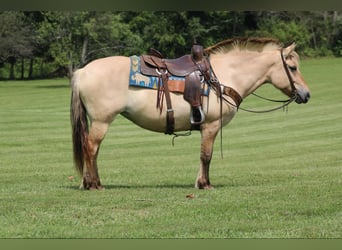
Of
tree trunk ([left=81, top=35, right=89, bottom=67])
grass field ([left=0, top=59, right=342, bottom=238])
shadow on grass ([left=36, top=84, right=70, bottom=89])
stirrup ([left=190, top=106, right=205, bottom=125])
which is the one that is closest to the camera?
grass field ([left=0, top=59, right=342, bottom=238])

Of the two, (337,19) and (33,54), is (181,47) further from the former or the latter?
(33,54)

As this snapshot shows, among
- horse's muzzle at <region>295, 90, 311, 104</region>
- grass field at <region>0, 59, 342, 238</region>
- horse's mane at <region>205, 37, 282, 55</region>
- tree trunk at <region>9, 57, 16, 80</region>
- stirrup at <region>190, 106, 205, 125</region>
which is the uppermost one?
horse's mane at <region>205, 37, 282, 55</region>

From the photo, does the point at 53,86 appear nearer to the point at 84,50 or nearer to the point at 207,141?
the point at 84,50

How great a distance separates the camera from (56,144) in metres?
16.4

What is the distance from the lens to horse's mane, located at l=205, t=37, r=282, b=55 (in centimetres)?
834

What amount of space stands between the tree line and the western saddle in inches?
829

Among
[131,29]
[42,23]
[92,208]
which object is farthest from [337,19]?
[92,208]

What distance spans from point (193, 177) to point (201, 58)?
7.53 feet

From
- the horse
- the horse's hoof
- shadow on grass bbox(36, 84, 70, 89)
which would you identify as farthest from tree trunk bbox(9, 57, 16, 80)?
the horse's hoof

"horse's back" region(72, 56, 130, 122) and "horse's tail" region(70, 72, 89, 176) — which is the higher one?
"horse's back" region(72, 56, 130, 122)

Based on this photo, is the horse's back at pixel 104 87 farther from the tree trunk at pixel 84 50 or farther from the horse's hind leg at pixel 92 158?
the tree trunk at pixel 84 50

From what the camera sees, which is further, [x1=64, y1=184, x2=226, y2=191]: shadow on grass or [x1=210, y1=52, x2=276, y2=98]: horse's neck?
[x1=210, y1=52, x2=276, y2=98]: horse's neck

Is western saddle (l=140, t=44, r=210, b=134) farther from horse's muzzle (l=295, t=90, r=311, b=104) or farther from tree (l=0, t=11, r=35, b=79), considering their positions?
tree (l=0, t=11, r=35, b=79)

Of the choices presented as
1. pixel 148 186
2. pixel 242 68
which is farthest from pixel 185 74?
pixel 148 186
